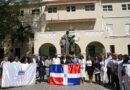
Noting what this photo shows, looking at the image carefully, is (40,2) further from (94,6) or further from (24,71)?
(24,71)

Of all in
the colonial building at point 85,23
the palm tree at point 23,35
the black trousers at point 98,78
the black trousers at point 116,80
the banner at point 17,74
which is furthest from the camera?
the palm tree at point 23,35

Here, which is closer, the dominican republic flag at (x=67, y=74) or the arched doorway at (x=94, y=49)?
the dominican republic flag at (x=67, y=74)

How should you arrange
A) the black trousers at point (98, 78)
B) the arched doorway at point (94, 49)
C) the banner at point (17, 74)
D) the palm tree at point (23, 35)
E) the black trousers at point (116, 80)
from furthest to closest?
1. the arched doorway at point (94, 49)
2. the palm tree at point (23, 35)
3. the black trousers at point (98, 78)
4. the banner at point (17, 74)
5. the black trousers at point (116, 80)

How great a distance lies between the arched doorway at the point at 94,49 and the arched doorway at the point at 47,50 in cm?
555

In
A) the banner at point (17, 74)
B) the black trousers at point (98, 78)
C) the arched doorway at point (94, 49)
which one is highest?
the arched doorway at point (94, 49)

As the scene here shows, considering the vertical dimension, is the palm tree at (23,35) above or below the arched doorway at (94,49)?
above

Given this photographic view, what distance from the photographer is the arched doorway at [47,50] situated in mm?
50469

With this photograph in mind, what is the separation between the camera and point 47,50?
51.1 meters

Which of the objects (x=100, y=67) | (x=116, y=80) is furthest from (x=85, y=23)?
(x=116, y=80)

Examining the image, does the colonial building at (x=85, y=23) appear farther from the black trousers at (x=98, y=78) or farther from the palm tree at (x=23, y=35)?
the black trousers at (x=98, y=78)

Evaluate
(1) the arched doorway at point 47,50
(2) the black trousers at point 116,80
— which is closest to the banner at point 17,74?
(2) the black trousers at point 116,80

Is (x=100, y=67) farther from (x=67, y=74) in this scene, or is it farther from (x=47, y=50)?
(x=47, y=50)

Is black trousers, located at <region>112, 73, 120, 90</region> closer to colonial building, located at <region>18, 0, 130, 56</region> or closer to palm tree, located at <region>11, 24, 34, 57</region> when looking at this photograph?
colonial building, located at <region>18, 0, 130, 56</region>

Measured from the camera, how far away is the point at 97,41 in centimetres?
4688
